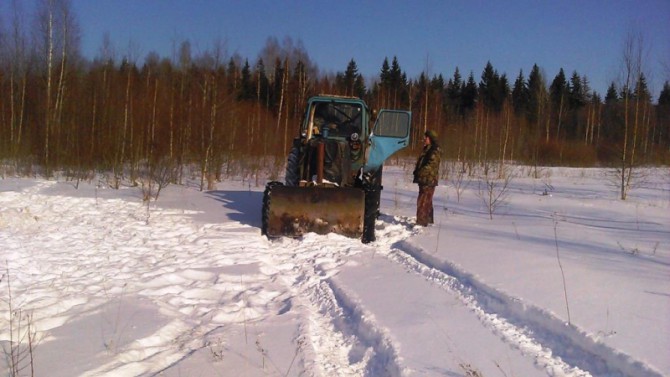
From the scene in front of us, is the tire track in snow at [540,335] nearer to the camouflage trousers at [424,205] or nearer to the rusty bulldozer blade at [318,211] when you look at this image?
the rusty bulldozer blade at [318,211]

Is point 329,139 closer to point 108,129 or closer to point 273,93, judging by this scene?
point 108,129

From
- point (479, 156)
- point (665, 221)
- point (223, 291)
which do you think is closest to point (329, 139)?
point (223, 291)

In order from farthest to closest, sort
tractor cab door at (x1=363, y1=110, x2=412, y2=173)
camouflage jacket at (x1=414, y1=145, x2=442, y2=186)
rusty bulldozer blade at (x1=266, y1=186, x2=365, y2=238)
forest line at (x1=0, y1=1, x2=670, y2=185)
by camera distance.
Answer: forest line at (x1=0, y1=1, x2=670, y2=185) < camouflage jacket at (x1=414, y1=145, x2=442, y2=186) < tractor cab door at (x1=363, y1=110, x2=412, y2=173) < rusty bulldozer blade at (x1=266, y1=186, x2=365, y2=238)

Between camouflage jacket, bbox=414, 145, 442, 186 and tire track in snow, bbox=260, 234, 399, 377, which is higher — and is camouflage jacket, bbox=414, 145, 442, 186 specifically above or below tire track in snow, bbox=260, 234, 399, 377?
above

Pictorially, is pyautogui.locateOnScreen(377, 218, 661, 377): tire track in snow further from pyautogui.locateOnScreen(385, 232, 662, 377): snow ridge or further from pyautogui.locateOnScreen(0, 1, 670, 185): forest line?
pyautogui.locateOnScreen(0, 1, 670, 185): forest line

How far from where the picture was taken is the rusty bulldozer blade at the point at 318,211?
8844mm

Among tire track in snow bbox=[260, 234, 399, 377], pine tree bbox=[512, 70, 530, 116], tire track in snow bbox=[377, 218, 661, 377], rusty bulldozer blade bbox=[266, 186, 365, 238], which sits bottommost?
tire track in snow bbox=[260, 234, 399, 377]

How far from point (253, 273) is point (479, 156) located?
24089 mm

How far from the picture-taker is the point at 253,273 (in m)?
6.61

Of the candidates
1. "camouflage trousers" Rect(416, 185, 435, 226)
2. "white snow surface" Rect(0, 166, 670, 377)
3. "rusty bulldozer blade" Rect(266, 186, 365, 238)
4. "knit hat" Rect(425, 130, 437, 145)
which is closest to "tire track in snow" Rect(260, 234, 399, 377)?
"white snow surface" Rect(0, 166, 670, 377)

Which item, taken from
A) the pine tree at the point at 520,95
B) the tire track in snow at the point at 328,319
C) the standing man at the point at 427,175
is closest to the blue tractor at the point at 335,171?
the standing man at the point at 427,175

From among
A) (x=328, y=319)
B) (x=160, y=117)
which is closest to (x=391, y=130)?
A: (x=328, y=319)

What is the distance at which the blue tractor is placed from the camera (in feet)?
29.1

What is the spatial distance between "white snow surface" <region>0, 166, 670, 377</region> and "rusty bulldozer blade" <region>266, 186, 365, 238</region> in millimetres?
281
